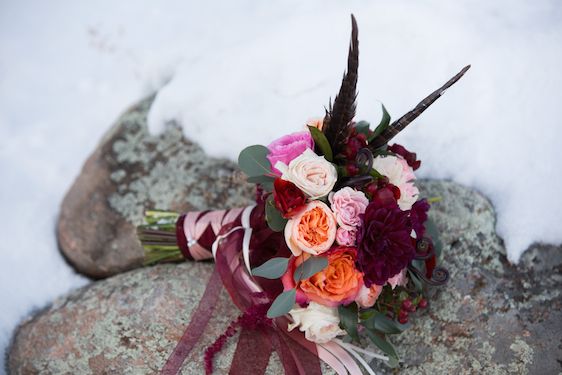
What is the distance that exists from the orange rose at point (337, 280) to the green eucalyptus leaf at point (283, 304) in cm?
5

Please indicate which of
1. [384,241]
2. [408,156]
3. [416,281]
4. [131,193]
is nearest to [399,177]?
[408,156]

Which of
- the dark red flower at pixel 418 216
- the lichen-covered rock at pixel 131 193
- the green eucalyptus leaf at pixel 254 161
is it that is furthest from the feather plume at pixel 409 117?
the lichen-covered rock at pixel 131 193

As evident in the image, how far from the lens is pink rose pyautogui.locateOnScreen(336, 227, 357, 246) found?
1.54m

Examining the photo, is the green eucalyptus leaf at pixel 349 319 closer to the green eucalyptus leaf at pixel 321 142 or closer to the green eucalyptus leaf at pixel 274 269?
the green eucalyptus leaf at pixel 274 269

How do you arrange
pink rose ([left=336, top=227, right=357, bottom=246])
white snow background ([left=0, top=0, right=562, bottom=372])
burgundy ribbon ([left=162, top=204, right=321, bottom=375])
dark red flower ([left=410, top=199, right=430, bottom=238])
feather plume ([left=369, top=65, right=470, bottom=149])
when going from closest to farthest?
feather plume ([left=369, top=65, right=470, bottom=149])
pink rose ([left=336, top=227, right=357, bottom=246])
dark red flower ([left=410, top=199, right=430, bottom=238])
burgundy ribbon ([left=162, top=204, right=321, bottom=375])
white snow background ([left=0, top=0, right=562, bottom=372])

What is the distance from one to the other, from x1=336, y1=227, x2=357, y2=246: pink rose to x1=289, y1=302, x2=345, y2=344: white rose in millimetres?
246

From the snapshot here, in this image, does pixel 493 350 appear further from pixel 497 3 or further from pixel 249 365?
pixel 497 3

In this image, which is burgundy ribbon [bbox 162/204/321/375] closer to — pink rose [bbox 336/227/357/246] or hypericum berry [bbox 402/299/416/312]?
pink rose [bbox 336/227/357/246]

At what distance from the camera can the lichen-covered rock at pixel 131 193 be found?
235 centimetres

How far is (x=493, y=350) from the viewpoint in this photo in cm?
176

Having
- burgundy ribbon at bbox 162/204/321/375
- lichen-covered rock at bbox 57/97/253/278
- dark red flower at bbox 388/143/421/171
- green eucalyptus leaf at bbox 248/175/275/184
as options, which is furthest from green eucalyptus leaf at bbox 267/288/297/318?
lichen-covered rock at bbox 57/97/253/278

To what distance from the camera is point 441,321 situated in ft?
6.05

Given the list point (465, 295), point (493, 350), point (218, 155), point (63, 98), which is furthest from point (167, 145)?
point (493, 350)

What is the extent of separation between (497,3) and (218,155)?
60.2 inches
